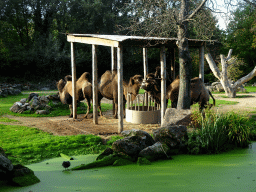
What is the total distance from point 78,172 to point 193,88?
5.40 metres

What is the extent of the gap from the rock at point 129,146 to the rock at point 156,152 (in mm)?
166

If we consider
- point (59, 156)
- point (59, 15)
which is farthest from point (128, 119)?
point (59, 15)

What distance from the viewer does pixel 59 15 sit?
31.0 meters

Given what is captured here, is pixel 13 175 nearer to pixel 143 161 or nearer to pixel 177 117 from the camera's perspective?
pixel 143 161

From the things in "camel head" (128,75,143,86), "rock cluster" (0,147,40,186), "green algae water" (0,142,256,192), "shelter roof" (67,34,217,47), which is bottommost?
"green algae water" (0,142,256,192)

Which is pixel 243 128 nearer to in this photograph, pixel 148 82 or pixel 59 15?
pixel 148 82

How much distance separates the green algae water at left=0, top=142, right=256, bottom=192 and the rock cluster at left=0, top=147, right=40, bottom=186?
0.10 m

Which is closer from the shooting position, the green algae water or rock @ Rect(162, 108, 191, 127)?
the green algae water

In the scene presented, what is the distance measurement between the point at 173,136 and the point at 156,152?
0.80 m

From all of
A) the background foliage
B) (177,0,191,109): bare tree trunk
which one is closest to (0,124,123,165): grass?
(177,0,191,109): bare tree trunk

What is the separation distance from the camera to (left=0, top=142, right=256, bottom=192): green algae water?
386cm

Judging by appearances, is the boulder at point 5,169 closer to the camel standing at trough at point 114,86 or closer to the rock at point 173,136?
the rock at point 173,136

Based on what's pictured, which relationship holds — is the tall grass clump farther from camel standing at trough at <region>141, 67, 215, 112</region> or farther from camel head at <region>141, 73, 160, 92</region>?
camel head at <region>141, 73, 160, 92</region>

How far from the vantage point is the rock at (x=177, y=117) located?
7.50 m
